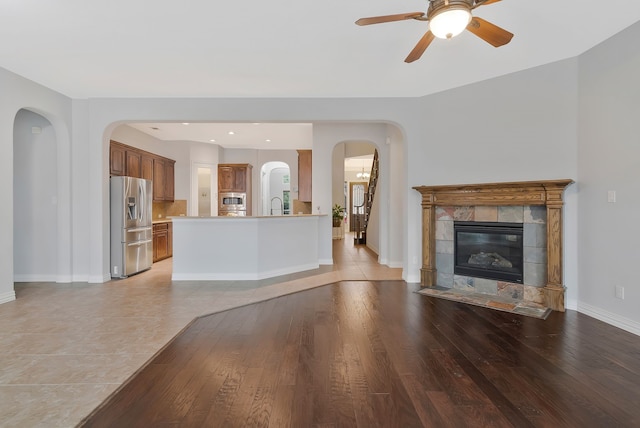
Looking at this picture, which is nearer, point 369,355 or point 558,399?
point 558,399

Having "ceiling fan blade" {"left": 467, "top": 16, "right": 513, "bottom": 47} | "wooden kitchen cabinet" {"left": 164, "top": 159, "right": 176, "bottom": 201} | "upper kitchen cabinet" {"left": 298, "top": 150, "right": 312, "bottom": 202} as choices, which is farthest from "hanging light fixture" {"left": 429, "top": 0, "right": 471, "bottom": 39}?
"wooden kitchen cabinet" {"left": 164, "top": 159, "right": 176, "bottom": 201}

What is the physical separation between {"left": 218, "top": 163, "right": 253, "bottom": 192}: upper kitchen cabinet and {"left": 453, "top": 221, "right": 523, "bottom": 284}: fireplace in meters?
6.05

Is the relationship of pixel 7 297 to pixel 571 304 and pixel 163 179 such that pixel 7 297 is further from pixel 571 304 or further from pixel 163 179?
pixel 571 304

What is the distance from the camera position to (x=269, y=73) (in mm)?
3975

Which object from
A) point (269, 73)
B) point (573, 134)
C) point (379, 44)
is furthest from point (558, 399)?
point (269, 73)

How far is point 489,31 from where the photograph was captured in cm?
237

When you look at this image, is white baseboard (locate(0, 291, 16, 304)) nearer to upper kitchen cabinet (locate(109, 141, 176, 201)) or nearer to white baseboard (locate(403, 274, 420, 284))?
upper kitchen cabinet (locate(109, 141, 176, 201))

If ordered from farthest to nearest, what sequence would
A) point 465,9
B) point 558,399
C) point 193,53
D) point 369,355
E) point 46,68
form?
1. point 46,68
2. point 193,53
3. point 369,355
4. point 465,9
5. point 558,399

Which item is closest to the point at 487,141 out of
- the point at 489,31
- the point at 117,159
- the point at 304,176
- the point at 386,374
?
the point at 489,31

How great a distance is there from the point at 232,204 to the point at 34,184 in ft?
14.6

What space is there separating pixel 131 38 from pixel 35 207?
11.2 feet

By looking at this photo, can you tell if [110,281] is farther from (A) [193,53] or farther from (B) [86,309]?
(A) [193,53]

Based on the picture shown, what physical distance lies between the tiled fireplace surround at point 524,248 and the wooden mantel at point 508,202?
10 centimetres

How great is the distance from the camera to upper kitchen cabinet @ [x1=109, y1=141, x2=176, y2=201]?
5648 millimetres
